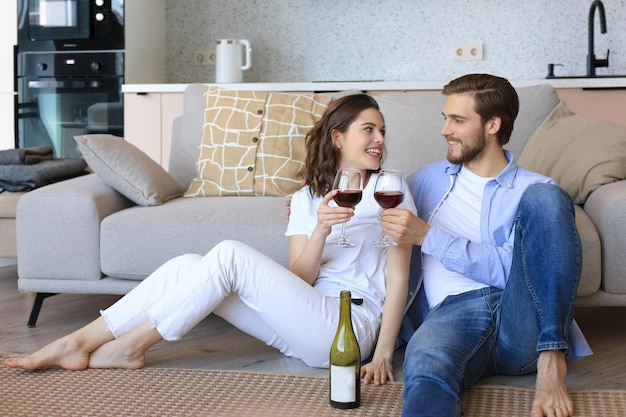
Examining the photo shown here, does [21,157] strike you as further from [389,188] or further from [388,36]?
[388,36]

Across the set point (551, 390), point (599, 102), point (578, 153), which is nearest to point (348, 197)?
point (551, 390)

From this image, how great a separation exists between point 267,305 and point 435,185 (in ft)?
2.00

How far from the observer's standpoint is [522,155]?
3.19 meters

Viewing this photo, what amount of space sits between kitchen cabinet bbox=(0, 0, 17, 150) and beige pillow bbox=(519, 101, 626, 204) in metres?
3.37

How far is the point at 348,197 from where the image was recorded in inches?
84.4

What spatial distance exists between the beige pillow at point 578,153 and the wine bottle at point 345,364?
125 cm

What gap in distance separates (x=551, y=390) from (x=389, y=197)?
61 centimetres

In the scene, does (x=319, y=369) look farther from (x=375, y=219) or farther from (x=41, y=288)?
(x=41, y=288)

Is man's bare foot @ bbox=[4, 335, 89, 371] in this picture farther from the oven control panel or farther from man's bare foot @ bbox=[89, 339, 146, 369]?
the oven control panel

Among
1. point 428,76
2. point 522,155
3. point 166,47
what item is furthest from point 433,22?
point 522,155

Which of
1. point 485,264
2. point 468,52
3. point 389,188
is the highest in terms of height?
point 468,52

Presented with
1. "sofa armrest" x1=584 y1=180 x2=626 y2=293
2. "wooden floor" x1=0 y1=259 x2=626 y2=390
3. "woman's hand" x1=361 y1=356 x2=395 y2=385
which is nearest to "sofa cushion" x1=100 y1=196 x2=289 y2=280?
"wooden floor" x1=0 y1=259 x2=626 y2=390

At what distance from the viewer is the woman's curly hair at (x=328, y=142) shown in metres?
2.48

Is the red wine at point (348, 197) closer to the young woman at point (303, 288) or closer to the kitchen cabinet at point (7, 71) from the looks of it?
the young woman at point (303, 288)
